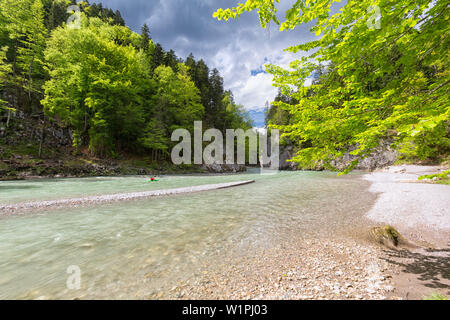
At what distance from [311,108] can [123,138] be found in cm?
3295

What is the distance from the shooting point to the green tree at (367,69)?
100.0 inches

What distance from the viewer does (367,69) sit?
3.69 m

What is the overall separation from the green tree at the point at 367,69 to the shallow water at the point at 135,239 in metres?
3.35

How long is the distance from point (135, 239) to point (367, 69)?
7.37 meters

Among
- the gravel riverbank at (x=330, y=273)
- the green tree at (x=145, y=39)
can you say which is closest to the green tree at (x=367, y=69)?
the gravel riverbank at (x=330, y=273)

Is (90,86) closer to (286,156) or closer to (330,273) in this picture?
(330,273)

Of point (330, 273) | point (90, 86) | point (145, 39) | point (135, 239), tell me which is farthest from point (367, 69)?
point (145, 39)

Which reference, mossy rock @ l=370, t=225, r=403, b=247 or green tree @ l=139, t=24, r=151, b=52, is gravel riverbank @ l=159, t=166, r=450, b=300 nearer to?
mossy rock @ l=370, t=225, r=403, b=247

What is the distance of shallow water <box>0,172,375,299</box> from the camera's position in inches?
126

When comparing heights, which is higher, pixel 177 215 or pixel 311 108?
pixel 311 108
